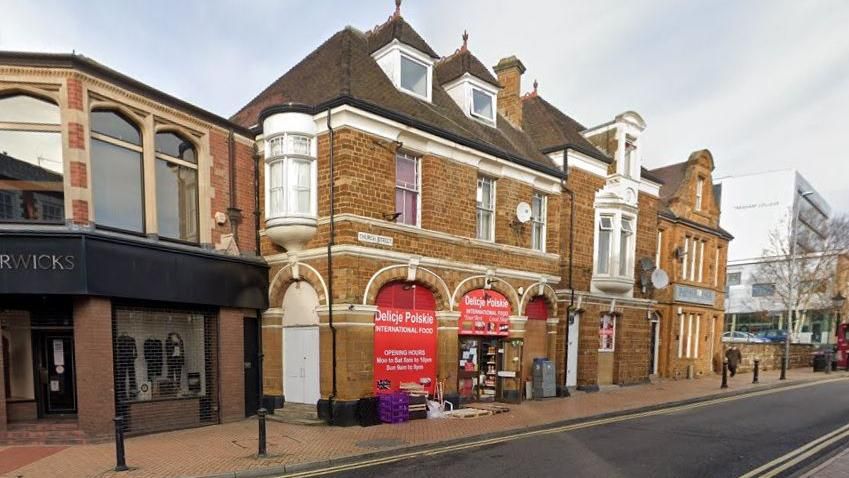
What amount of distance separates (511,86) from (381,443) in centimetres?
1378

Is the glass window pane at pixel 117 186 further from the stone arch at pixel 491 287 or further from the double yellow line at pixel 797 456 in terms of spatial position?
the double yellow line at pixel 797 456

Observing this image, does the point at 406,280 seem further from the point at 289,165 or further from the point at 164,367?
the point at 164,367

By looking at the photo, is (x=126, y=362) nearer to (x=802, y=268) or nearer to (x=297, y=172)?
(x=297, y=172)

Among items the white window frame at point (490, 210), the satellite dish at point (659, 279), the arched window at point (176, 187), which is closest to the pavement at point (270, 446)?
the arched window at point (176, 187)

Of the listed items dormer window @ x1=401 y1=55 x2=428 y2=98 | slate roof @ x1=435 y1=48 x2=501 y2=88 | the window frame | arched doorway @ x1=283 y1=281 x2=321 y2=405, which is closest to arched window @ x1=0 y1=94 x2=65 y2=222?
the window frame

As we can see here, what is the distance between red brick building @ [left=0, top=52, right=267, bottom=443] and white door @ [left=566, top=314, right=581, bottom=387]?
1084 centimetres

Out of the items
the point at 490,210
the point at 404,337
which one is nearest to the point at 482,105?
the point at 490,210

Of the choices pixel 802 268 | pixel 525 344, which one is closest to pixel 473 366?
pixel 525 344

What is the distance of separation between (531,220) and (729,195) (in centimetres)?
5040

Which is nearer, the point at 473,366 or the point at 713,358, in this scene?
the point at 473,366

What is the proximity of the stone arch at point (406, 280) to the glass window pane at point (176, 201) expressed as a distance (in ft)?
14.5

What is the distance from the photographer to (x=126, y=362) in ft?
30.7

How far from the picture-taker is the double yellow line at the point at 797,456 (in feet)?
23.2

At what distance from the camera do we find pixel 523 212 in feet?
45.2
